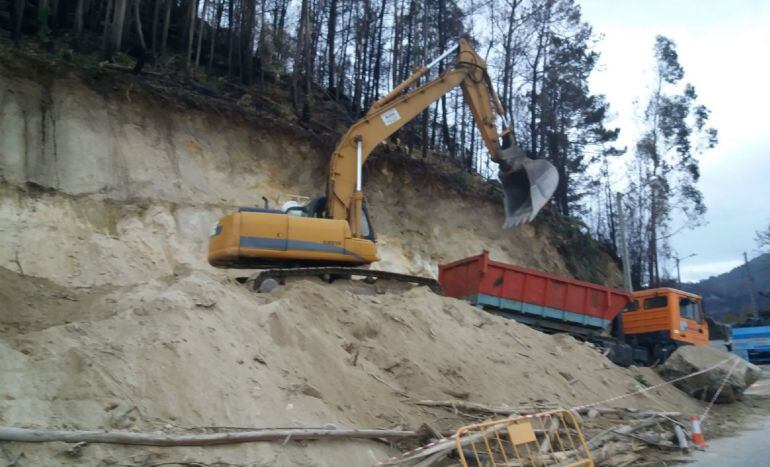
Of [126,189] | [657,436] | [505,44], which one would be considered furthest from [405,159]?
[657,436]

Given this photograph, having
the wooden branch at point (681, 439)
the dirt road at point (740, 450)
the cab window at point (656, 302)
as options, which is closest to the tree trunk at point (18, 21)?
the wooden branch at point (681, 439)

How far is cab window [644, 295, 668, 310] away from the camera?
17.1 meters

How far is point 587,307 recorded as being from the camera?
15680 millimetres

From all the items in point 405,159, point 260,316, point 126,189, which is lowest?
Result: point 260,316

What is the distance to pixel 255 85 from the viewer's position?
22.9 m

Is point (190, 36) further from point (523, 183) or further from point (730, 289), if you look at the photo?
point (730, 289)

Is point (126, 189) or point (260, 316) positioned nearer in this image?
point (260, 316)

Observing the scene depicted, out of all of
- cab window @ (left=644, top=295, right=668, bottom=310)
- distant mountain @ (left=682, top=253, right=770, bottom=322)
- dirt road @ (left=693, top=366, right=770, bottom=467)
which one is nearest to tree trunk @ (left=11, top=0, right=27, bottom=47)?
dirt road @ (left=693, top=366, right=770, bottom=467)

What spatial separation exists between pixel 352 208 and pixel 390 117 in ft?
8.98

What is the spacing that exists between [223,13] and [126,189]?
42.7 feet

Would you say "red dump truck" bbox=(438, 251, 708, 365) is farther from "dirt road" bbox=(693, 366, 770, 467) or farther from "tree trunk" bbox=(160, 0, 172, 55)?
"tree trunk" bbox=(160, 0, 172, 55)

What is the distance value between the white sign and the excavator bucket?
2848 millimetres

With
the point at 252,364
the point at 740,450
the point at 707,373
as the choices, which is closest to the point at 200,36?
the point at 252,364

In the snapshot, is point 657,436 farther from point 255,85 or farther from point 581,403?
point 255,85
